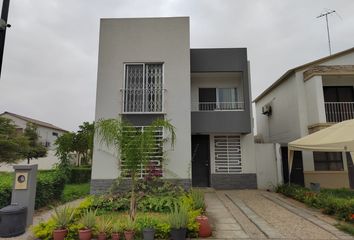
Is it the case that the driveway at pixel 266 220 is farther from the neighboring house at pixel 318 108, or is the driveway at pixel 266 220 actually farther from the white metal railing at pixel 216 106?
the white metal railing at pixel 216 106

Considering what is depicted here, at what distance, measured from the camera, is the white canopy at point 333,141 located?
864cm

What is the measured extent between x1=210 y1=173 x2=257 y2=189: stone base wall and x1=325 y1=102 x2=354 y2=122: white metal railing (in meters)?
5.50

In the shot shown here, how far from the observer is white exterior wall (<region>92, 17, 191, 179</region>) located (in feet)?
33.7

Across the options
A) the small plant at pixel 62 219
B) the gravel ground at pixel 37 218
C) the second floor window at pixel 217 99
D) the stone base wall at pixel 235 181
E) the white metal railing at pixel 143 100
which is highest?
the second floor window at pixel 217 99

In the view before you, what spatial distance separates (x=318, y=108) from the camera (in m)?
12.7

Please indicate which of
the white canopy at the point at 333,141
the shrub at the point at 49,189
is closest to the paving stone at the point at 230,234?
the white canopy at the point at 333,141

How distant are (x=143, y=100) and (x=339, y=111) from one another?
36.5 ft

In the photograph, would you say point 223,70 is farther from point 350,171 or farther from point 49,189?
point 49,189

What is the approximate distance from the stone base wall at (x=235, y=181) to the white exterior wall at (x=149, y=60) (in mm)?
3403

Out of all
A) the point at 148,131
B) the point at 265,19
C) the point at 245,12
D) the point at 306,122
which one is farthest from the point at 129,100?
the point at 306,122

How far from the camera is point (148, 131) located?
284 inches

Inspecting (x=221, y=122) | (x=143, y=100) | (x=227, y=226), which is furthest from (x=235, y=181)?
(x=227, y=226)

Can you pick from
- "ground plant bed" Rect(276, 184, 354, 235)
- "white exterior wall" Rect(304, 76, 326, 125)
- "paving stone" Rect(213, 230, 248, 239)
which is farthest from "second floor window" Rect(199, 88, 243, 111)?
"paving stone" Rect(213, 230, 248, 239)

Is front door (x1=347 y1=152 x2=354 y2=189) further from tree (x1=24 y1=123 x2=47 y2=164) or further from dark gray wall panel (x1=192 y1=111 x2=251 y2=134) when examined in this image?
tree (x1=24 y1=123 x2=47 y2=164)
